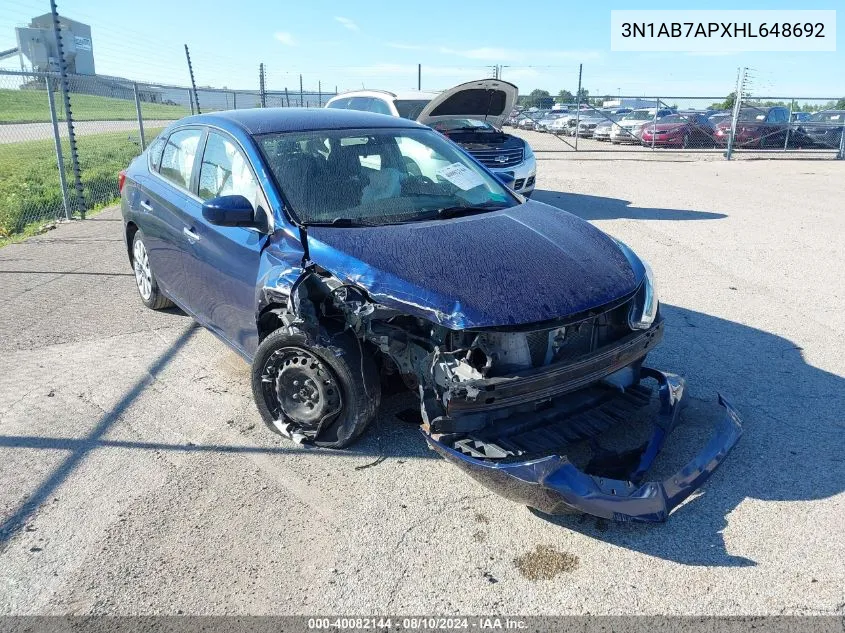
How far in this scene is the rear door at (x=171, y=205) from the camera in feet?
14.3

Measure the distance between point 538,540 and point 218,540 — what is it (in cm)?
138

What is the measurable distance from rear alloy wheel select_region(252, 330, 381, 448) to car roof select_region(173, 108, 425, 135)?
1464 mm

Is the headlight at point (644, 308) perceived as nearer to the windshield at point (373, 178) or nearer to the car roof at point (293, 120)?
the windshield at point (373, 178)

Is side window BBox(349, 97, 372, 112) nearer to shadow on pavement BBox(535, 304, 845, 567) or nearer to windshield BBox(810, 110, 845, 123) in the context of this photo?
shadow on pavement BBox(535, 304, 845, 567)

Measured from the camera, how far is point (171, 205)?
4422 millimetres

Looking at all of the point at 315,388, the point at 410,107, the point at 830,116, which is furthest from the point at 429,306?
the point at 830,116

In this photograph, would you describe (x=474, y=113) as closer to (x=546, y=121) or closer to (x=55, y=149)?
(x=55, y=149)

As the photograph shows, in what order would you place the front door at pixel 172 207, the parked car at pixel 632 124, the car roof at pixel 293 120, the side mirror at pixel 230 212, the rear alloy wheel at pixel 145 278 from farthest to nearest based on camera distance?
the parked car at pixel 632 124 < the rear alloy wheel at pixel 145 278 < the front door at pixel 172 207 < the car roof at pixel 293 120 < the side mirror at pixel 230 212

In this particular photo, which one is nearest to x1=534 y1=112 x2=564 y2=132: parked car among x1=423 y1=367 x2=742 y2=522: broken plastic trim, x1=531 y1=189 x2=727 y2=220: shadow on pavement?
x1=531 y1=189 x2=727 y2=220: shadow on pavement

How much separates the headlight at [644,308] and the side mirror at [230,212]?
2.00 m

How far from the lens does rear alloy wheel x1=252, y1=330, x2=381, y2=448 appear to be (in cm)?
315

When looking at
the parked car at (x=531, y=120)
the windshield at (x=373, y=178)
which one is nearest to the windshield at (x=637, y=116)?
the parked car at (x=531, y=120)

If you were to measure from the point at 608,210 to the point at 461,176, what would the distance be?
6.84 m

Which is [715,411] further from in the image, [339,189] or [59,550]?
[59,550]
